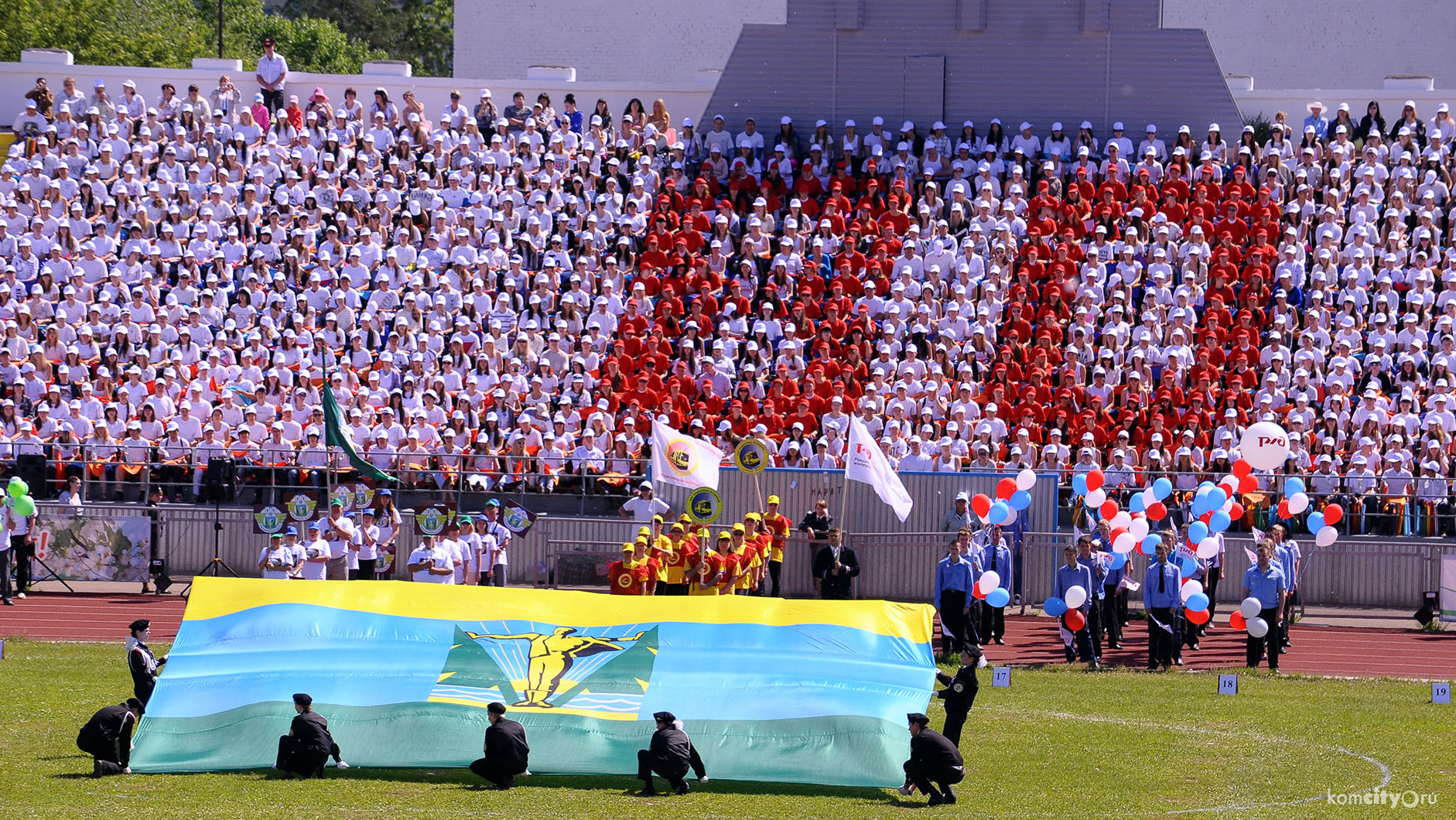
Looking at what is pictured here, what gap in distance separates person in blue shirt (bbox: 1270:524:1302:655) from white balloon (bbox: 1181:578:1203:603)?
158 cm

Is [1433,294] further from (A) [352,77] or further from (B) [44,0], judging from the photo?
(B) [44,0]

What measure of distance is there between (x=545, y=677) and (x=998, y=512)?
6906 mm

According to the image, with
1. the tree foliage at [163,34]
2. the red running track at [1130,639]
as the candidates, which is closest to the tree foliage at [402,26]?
the tree foliage at [163,34]

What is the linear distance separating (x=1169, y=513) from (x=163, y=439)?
1466cm

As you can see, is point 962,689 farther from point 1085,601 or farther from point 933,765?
point 1085,601

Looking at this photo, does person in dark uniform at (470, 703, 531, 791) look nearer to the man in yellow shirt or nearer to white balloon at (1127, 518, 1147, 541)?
white balloon at (1127, 518, 1147, 541)

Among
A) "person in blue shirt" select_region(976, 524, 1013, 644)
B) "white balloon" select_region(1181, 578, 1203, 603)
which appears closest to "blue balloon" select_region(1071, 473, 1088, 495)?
"person in blue shirt" select_region(976, 524, 1013, 644)

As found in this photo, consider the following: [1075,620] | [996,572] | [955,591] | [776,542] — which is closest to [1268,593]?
[1075,620]

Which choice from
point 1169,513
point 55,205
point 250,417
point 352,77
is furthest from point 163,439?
point 1169,513

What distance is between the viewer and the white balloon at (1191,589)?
19.6 meters

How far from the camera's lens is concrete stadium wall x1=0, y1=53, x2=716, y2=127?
3566 centimetres

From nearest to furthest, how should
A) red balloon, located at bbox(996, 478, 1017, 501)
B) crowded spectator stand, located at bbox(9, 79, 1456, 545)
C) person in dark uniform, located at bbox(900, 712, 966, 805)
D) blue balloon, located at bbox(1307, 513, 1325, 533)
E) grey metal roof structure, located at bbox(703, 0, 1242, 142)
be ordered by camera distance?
person in dark uniform, located at bbox(900, 712, 966, 805) < red balloon, located at bbox(996, 478, 1017, 501) < blue balloon, located at bbox(1307, 513, 1325, 533) < crowded spectator stand, located at bbox(9, 79, 1456, 545) < grey metal roof structure, located at bbox(703, 0, 1242, 142)

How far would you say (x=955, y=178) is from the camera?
101 ft

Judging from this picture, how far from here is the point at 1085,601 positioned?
20.3 m
